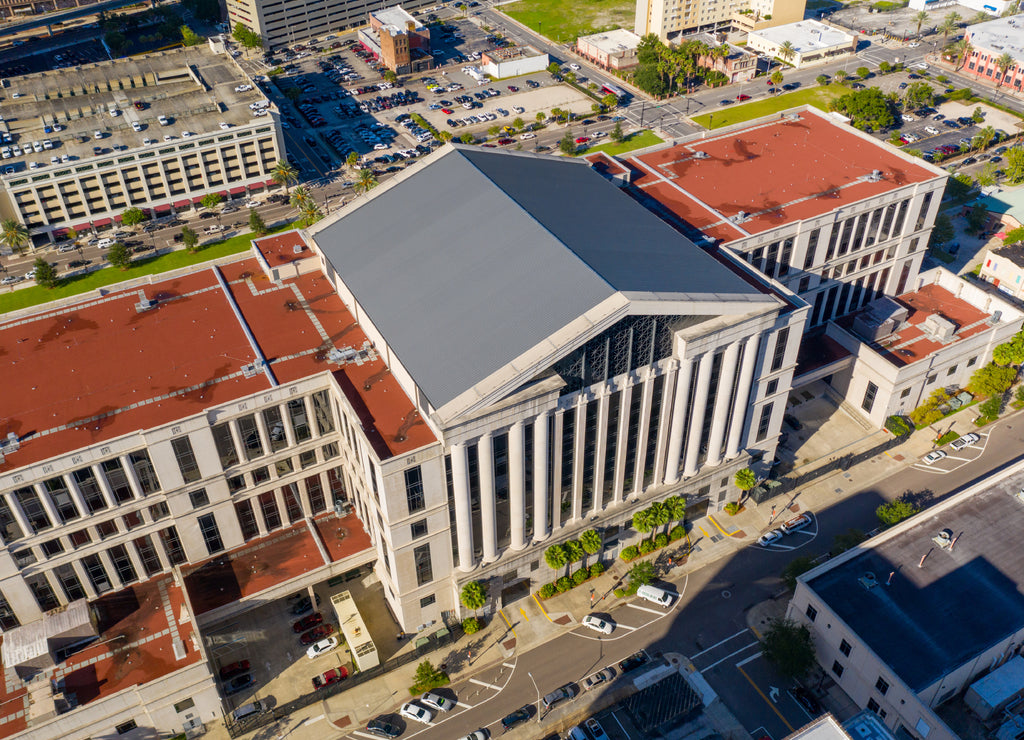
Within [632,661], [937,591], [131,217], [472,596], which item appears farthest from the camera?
[131,217]

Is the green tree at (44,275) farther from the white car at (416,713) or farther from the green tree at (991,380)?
the green tree at (991,380)

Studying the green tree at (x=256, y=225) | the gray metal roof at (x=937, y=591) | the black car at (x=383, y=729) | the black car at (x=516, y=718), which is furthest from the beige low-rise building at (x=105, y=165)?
the gray metal roof at (x=937, y=591)

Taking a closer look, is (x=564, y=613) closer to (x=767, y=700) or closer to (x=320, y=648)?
(x=767, y=700)

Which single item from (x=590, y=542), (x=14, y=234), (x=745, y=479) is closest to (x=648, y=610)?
(x=590, y=542)

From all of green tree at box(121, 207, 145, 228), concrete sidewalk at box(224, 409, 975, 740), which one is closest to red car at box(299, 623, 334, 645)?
concrete sidewalk at box(224, 409, 975, 740)

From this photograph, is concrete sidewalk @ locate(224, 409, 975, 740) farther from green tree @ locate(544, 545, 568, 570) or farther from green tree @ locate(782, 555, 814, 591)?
green tree @ locate(544, 545, 568, 570)

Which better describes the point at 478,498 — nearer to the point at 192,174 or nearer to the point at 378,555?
the point at 378,555

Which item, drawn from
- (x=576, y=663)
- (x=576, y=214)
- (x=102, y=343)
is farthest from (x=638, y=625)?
(x=102, y=343)
